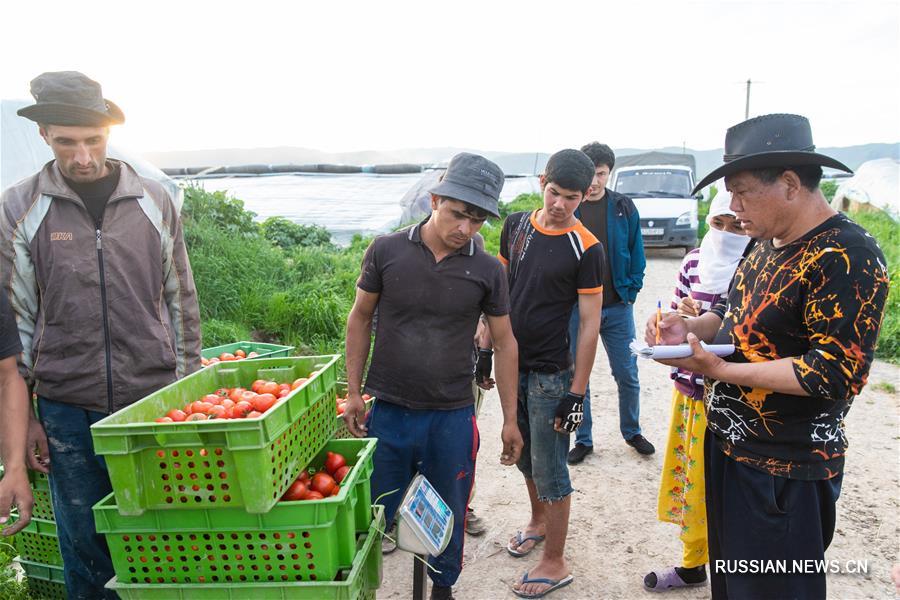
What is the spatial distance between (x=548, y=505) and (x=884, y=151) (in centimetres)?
6791

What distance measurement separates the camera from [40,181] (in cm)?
255

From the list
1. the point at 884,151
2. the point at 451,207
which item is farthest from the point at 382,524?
the point at 884,151

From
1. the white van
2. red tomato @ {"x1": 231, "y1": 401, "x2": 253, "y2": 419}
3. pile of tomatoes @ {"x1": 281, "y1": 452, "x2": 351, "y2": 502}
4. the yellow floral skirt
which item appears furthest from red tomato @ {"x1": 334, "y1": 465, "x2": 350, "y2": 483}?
the white van

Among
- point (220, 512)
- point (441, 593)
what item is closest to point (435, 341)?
point (220, 512)

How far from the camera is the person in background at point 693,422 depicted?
10.2ft

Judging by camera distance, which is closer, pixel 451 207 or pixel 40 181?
pixel 40 181

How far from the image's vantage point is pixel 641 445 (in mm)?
5031

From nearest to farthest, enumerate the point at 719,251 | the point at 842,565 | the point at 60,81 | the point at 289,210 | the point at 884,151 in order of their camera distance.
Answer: the point at 60,81 → the point at 719,251 → the point at 842,565 → the point at 289,210 → the point at 884,151

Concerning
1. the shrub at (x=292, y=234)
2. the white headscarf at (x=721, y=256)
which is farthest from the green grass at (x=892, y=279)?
the shrub at (x=292, y=234)

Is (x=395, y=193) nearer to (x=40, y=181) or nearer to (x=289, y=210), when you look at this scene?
(x=289, y=210)

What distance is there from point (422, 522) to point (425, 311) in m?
0.91

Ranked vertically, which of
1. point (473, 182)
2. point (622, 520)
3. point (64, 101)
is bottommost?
point (622, 520)

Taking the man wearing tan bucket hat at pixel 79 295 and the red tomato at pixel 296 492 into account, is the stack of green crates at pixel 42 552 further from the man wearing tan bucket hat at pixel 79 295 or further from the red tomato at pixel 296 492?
the red tomato at pixel 296 492

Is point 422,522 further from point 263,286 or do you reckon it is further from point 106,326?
point 263,286
